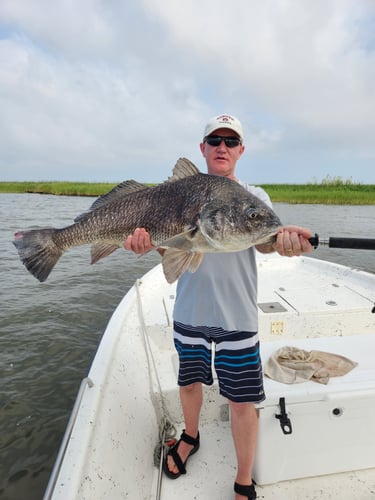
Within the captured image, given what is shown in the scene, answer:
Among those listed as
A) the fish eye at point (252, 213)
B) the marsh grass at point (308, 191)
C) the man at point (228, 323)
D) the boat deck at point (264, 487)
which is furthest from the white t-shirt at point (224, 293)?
the marsh grass at point (308, 191)

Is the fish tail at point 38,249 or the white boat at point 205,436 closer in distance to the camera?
the white boat at point 205,436

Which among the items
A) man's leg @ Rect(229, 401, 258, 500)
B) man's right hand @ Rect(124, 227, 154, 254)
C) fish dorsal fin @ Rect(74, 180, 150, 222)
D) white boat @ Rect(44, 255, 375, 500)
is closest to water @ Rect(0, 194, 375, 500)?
white boat @ Rect(44, 255, 375, 500)

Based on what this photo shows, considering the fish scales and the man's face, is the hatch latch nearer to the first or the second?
the fish scales

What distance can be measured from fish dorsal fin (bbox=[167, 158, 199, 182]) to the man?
23 centimetres

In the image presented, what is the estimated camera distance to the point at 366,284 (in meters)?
5.57

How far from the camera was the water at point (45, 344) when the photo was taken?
3820mm

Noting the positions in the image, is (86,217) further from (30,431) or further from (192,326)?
(30,431)

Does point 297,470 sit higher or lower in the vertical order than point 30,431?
higher

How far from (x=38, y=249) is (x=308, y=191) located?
40.0 metres

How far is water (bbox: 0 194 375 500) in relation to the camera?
3.82 m

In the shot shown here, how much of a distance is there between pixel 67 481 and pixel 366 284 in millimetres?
5270

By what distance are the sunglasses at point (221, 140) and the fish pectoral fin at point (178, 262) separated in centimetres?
90

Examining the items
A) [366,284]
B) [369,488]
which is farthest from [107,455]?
[366,284]

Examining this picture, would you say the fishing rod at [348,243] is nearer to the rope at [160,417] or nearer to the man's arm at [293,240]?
the man's arm at [293,240]
